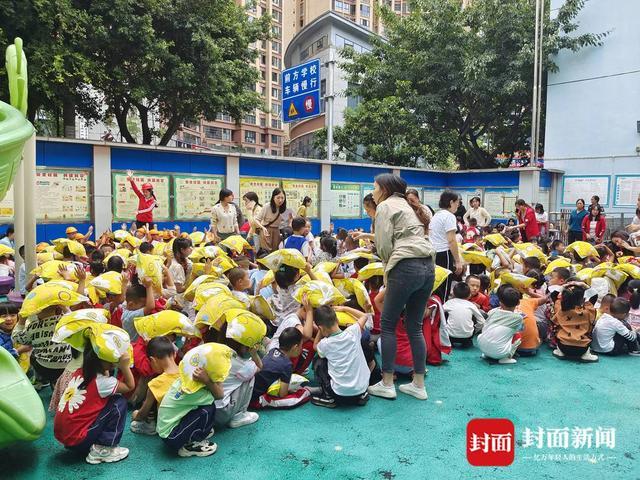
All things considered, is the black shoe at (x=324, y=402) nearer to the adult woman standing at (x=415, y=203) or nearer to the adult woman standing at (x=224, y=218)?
the adult woman standing at (x=415, y=203)

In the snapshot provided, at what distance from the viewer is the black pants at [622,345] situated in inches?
168

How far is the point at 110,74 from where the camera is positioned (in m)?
12.1

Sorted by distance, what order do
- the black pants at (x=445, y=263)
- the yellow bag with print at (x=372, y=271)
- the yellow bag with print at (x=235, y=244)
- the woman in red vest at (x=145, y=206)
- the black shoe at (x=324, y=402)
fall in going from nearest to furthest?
the black shoe at (x=324, y=402) < the yellow bag with print at (x=372, y=271) < the black pants at (x=445, y=263) < the yellow bag with print at (x=235, y=244) < the woman in red vest at (x=145, y=206)

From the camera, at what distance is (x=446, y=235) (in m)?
4.61

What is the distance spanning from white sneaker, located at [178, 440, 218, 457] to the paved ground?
4 cm

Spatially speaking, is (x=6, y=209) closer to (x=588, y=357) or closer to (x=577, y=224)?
(x=588, y=357)

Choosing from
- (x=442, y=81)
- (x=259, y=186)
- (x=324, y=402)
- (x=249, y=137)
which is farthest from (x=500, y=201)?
(x=249, y=137)

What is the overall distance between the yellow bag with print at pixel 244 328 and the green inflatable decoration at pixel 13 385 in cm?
100

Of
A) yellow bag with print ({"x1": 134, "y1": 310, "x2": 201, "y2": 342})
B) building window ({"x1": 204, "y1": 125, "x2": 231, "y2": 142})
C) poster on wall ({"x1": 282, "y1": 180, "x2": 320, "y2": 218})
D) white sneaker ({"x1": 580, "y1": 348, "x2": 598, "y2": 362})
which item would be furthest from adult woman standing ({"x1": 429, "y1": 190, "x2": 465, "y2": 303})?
building window ({"x1": 204, "y1": 125, "x2": 231, "y2": 142})

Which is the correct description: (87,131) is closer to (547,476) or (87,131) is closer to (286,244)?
(286,244)

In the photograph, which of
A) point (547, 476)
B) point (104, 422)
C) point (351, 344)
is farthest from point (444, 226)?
point (104, 422)

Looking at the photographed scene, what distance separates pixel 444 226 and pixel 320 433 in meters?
2.46

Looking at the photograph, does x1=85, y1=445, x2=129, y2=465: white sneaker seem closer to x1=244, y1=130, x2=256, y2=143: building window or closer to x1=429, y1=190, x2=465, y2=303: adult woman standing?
x1=429, y1=190, x2=465, y2=303: adult woman standing

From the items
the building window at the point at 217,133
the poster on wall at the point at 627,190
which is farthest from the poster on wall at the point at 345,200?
the building window at the point at 217,133
